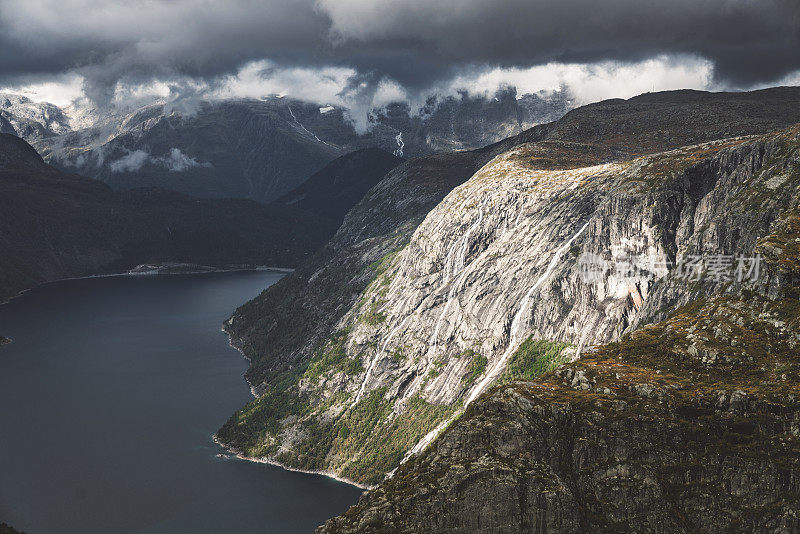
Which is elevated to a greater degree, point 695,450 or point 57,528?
point 695,450

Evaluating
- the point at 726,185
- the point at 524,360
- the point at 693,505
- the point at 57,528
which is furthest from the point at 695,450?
the point at 57,528

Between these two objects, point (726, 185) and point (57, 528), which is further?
point (57, 528)

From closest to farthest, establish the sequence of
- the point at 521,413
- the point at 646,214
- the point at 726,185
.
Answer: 1. the point at 521,413
2. the point at 726,185
3. the point at 646,214

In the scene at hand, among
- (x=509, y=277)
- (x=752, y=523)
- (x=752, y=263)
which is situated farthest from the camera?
(x=509, y=277)

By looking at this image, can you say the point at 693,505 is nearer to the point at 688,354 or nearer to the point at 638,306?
the point at 688,354

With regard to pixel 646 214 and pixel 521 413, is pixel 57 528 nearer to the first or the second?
pixel 521 413

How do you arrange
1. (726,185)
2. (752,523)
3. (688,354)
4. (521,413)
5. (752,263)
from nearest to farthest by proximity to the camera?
(752,523) → (521,413) → (688,354) → (752,263) → (726,185)

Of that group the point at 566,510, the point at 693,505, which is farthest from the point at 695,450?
the point at 566,510

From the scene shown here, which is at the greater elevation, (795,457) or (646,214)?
(646,214)


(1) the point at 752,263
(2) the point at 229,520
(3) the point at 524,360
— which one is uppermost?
(1) the point at 752,263
